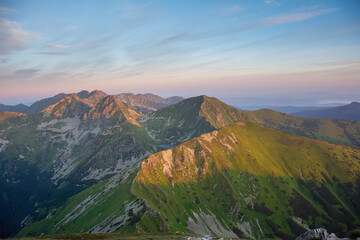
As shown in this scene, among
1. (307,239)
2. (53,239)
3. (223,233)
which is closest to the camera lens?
(307,239)

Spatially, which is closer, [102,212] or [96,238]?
[96,238]

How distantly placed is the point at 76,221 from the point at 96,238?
6678 inches

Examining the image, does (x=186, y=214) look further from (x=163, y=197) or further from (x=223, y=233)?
(x=223, y=233)

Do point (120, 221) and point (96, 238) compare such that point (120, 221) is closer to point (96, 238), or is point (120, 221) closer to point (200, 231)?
point (200, 231)

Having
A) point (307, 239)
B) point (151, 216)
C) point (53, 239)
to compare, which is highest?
point (307, 239)

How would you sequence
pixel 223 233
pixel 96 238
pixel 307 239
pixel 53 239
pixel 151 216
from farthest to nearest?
pixel 223 233 < pixel 151 216 < pixel 96 238 < pixel 53 239 < pixel 307 239

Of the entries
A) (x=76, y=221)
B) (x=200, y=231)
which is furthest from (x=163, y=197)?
(x=76, y=221)

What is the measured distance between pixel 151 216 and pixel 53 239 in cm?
9489

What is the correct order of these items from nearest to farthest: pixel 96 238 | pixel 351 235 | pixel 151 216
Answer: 1. pixel 351 235
2. pixel 96 238
3. pixel 151 216

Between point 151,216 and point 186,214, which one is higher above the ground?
point 151,216

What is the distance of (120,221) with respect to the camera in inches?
5773

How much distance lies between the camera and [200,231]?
184 meters

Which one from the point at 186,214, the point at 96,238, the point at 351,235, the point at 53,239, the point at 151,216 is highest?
the point at 351,235

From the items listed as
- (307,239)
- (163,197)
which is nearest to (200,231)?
(163,197)
